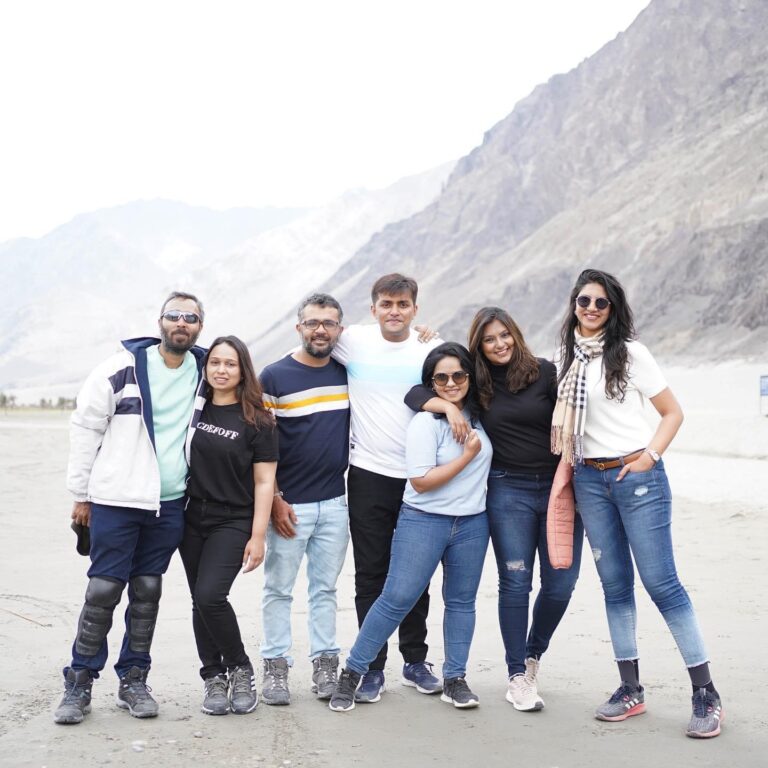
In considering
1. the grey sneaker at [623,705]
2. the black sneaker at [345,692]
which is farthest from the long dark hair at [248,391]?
the grey sneaker at [623,705]

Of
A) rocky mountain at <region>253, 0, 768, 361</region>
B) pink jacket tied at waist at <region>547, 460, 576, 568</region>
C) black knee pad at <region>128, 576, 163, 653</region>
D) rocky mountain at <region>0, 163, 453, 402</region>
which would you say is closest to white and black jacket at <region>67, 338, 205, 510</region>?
black knee pad at <region>128, 576, 163, 653</region>

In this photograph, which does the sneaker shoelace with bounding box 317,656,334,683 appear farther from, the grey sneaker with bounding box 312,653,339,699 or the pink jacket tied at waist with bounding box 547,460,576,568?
the pink jacket tied at waist with bounding box 547,460,576,568

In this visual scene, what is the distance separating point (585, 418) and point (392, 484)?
103 cm

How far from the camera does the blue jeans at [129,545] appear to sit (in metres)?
4.52

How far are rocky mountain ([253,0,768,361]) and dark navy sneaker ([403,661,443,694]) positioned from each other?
119 ft

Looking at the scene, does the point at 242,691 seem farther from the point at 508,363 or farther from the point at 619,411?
the point at 619,411

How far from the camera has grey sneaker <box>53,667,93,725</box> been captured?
434 cm

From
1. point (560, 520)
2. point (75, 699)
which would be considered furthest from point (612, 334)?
point (75, 699)

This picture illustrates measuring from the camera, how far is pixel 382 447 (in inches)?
195

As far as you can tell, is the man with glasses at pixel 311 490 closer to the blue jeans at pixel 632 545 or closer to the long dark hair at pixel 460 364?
the long dark hair at pixel 460 364

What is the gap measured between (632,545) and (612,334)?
0.96 m

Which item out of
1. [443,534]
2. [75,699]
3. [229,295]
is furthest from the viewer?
[229,295]

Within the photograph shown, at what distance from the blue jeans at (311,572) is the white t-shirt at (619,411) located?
4.27 ft

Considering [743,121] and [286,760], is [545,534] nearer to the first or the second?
[286,760]
